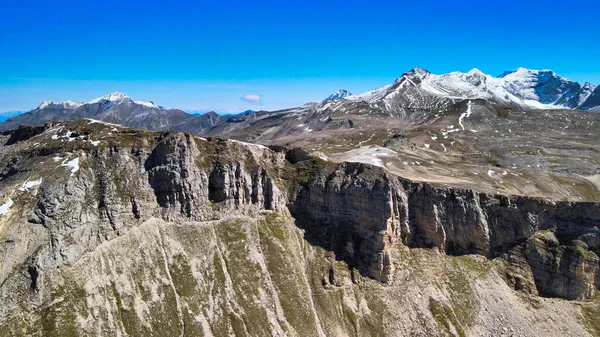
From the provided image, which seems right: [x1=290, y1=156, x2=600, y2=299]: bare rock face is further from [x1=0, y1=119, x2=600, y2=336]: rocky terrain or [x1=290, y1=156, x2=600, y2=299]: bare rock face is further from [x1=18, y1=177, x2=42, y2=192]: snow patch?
[x1=18, y1=177, x2=42, y2=192]: snow patch

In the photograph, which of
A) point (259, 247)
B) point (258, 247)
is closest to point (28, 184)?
point (258, 247)

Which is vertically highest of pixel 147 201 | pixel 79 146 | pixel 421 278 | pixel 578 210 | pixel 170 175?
pixel 79 146

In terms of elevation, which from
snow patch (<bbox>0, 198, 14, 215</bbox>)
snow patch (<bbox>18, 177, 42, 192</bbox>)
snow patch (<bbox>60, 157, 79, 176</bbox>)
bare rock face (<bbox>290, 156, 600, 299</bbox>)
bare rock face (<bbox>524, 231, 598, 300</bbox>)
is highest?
snow patch (<bbox>60, 157, 79, 176</bbox>)

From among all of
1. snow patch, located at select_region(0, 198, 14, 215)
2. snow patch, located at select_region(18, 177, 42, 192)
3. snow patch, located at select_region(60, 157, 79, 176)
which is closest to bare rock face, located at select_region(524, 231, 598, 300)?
snow patch, located at select_region(60, 157, 79, 176)

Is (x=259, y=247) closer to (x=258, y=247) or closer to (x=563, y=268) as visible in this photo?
(x=258, y=247)

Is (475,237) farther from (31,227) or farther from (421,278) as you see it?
(31,227)

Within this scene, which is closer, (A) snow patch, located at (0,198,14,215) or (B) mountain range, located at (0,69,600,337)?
(A) snow patch, located at (0,198,14,215)

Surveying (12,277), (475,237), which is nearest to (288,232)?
(475,237)

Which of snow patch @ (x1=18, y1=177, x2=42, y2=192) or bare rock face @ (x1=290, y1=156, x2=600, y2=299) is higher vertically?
snow patch @ (x1=18, y1=177, x2=42, y2=192)

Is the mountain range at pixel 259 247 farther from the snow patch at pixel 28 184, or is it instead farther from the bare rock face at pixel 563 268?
the snow patch at pixel 28 184
